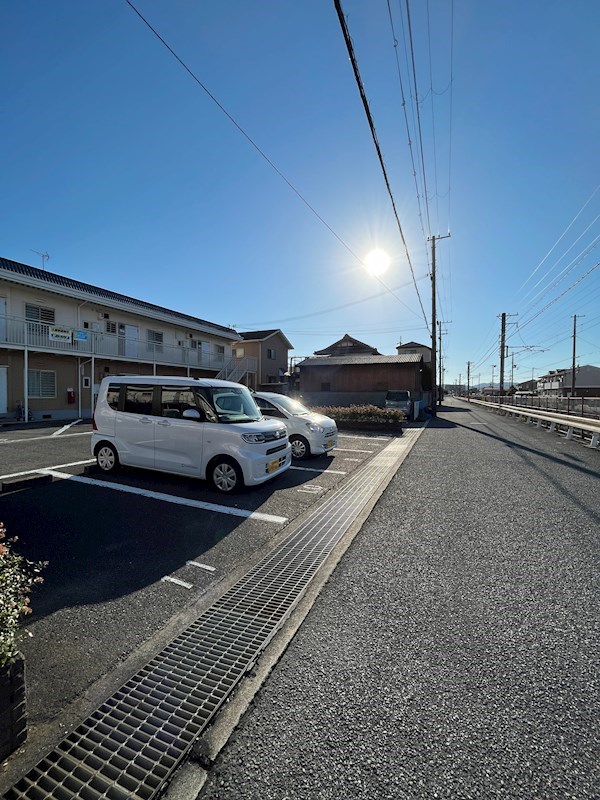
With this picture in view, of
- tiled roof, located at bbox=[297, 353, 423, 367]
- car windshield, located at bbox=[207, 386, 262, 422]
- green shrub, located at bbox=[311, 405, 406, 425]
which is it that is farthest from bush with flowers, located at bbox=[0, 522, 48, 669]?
tiled roof, located at bbox=[297, 353, 423, 367]

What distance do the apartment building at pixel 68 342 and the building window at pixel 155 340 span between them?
0.19ft

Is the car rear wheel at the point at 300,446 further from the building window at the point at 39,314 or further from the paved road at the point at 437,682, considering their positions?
the building window at the point at 39,314

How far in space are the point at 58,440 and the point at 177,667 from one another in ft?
35.0

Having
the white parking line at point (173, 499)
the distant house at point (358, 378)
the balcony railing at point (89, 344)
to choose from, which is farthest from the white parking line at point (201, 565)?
the distant house at point (358, 378)

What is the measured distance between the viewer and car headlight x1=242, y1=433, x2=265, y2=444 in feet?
18.1

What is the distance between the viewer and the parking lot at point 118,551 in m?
2.25

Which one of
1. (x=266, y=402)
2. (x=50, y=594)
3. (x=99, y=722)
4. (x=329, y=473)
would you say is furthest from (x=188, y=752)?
(x=266, y=402)

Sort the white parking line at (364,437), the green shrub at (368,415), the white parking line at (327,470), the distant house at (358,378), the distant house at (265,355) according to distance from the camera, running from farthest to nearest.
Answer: the distant house at (265,355) → the distant house at (358,378) → the green shrub at (368,415) → the white parking line at (364,437) → the white parking line at (327,470)

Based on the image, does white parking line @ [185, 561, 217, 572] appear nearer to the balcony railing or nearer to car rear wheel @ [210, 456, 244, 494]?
car rear wheel @ [210, 456, 244, 494]

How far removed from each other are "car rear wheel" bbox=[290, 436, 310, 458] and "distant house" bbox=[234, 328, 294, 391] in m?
20.6

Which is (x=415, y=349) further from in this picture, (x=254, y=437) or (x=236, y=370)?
(x=254, y=437)

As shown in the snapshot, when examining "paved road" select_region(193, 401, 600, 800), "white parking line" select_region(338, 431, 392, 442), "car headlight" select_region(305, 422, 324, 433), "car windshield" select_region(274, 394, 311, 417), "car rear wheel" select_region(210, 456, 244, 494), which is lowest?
"paved road" select_region(193, 401, 600, 800)

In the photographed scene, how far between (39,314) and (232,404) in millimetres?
15275

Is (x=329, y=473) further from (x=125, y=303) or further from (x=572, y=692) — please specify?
(x=125, y=303)
